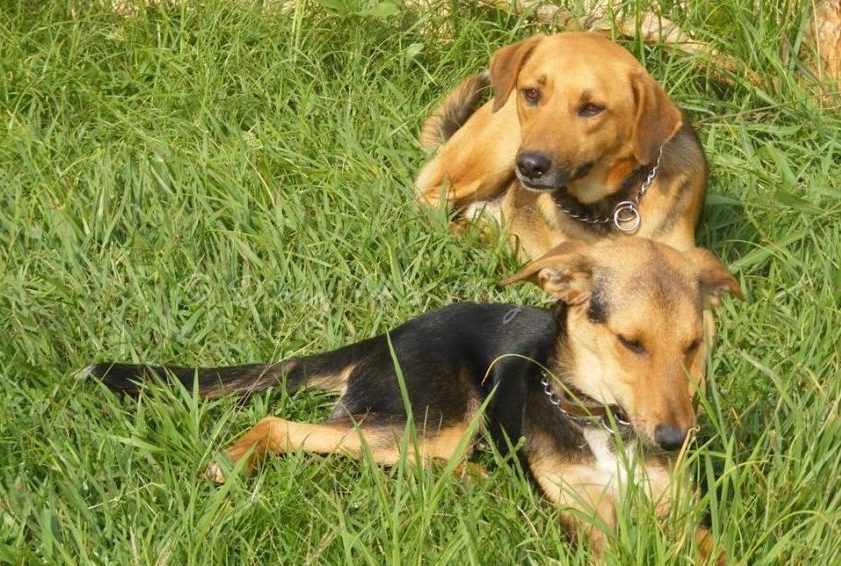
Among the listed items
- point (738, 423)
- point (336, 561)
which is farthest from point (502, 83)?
point (336, 561)

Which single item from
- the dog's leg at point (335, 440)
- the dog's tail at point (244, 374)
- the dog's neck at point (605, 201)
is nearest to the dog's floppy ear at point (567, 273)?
the dog's leg at point (335, 440)

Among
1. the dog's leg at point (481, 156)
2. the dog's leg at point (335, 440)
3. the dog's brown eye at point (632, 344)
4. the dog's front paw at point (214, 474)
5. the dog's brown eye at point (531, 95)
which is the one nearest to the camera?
the dog's brown eye at point (632, 344)

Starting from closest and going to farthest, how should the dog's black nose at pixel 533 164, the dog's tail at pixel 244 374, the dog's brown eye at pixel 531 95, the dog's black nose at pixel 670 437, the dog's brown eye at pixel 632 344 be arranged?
the dog's black nose at pixel 670 437, the dog's brown eye at pixel 632 344, the dog's tail at pixel 244 374, the dog's black nose at pixel 533 164, the dog's brown eye at pixel 531 95

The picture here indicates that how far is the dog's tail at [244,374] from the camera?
4.56 m

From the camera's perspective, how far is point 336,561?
3.83 meters

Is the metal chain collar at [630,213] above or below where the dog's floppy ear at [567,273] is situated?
below

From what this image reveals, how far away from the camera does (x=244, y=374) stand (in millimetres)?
4738

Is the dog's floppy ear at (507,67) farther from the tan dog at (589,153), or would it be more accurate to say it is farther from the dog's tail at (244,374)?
the dog's tail at (244,374)

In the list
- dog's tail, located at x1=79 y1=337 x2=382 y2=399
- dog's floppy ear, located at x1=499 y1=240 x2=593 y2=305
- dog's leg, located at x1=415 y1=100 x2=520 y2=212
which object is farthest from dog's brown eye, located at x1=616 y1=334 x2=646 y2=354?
dog's leg, located at x1=415 y1=100 x2=520 y2=212

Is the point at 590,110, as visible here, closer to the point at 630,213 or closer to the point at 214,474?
the point at 630,213

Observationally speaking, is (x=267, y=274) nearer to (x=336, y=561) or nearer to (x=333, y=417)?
(x=333, y=417)

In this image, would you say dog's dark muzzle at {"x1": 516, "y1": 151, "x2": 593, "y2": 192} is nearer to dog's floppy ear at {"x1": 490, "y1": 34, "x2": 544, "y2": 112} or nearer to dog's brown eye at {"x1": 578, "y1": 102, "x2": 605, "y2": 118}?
dog's brown eye at {"x1": 578, "y1": 102, "x2": 605, "y2": 118}

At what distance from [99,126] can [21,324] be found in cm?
173

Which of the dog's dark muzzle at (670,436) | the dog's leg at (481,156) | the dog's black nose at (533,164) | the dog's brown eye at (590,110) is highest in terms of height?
the dog's dark muzzle at (670,436)
